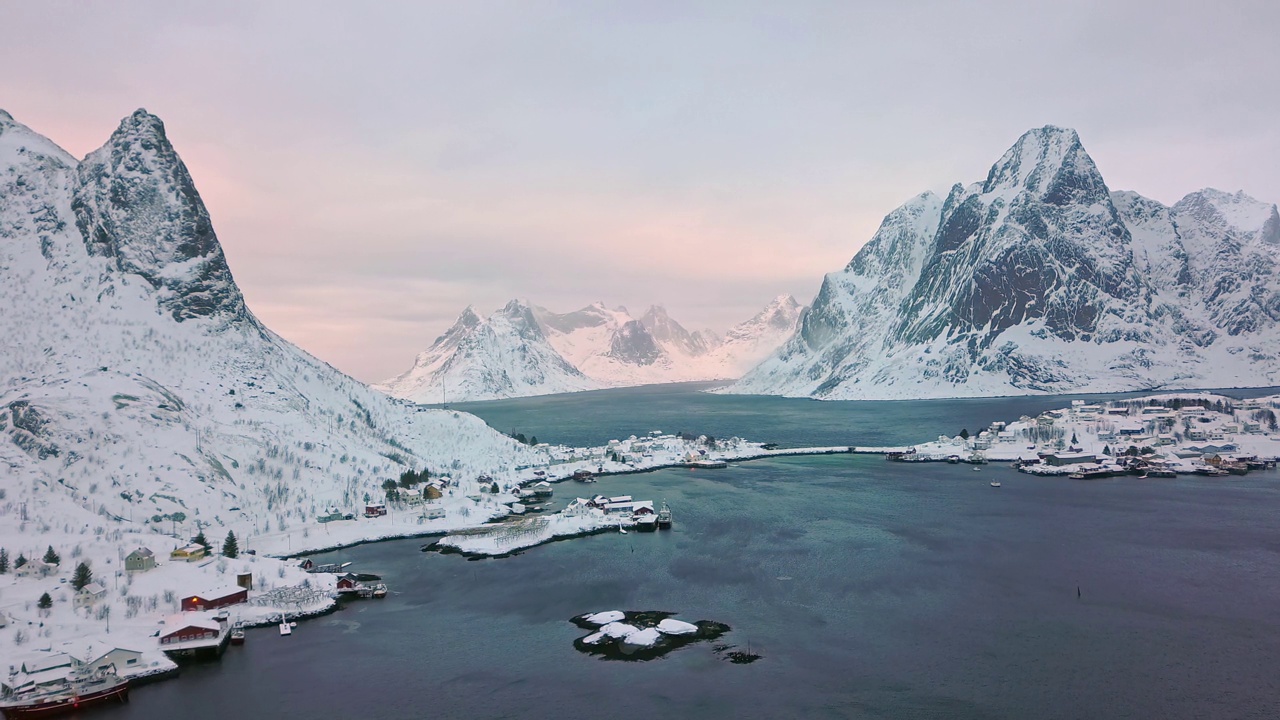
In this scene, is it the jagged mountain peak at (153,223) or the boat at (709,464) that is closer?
the jagged mountain peak at (153,223)

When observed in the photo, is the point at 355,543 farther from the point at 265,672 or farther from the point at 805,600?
the point at 805,600

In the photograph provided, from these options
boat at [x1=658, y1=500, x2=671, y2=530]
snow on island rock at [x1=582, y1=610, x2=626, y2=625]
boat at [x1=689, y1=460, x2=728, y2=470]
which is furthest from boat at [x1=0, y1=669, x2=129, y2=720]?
boat at [x1=689, y1=460, x2=728, y2=470]

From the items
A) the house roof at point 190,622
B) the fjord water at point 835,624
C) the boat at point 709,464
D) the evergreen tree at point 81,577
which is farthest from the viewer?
the boat at point 709,464

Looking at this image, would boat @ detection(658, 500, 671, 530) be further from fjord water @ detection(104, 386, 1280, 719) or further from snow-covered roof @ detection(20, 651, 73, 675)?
snow-covered roof @ detection(20, 651, 73, 675)

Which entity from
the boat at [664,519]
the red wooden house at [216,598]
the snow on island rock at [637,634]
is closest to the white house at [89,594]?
the red wooden house at [216,598]

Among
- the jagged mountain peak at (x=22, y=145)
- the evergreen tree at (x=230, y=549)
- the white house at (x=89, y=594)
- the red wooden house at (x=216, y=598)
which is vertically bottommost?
the red wooden house at (x=216, y=598)

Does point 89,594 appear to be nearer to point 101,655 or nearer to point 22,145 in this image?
point 101,655

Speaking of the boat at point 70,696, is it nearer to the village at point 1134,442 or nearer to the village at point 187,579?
the village at point 187,579

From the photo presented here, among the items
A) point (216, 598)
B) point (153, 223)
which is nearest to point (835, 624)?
point (216, 598)
